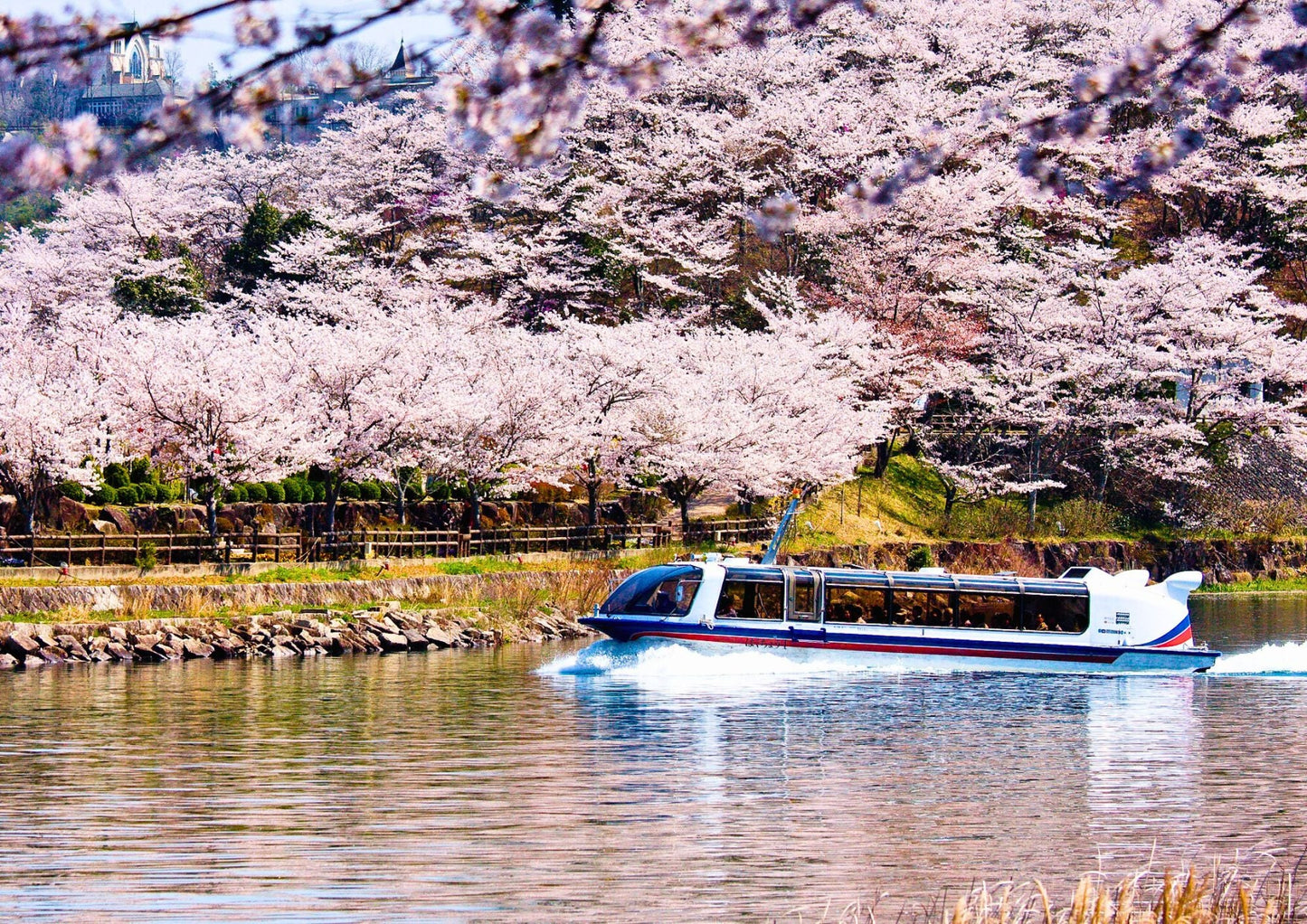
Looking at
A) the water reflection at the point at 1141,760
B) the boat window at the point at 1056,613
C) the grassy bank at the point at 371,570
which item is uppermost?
the grassy bank at the point at 371,570

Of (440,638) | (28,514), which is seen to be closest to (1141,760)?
(440,638)

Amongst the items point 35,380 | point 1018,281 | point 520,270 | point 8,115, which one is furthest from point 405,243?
point 8,115

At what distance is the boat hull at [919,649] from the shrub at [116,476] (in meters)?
19.4

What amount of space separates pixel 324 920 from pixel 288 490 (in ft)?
124

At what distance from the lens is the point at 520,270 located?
76.4m

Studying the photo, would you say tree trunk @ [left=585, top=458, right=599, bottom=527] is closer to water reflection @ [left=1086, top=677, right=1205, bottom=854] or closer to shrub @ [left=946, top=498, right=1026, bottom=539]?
shrub @ [left=946, top=498, right=1026, bottom=539]

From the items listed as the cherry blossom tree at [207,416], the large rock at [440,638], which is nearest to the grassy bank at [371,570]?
the cherry blossom tree at [207,416]

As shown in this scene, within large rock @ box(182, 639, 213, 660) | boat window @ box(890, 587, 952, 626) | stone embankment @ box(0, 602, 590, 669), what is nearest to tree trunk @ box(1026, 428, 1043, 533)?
stone embankment @ box(0, 602, 590, 669)

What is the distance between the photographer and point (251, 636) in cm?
3709

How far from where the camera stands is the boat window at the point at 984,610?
34281 mm

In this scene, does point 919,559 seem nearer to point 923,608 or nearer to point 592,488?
point 592,488

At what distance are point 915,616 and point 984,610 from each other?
58.9 inches

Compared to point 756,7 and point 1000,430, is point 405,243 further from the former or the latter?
point 756,7

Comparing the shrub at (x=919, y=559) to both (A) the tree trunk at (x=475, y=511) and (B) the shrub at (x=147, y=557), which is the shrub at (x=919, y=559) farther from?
(B) the shrub at (x=147, y=557)
